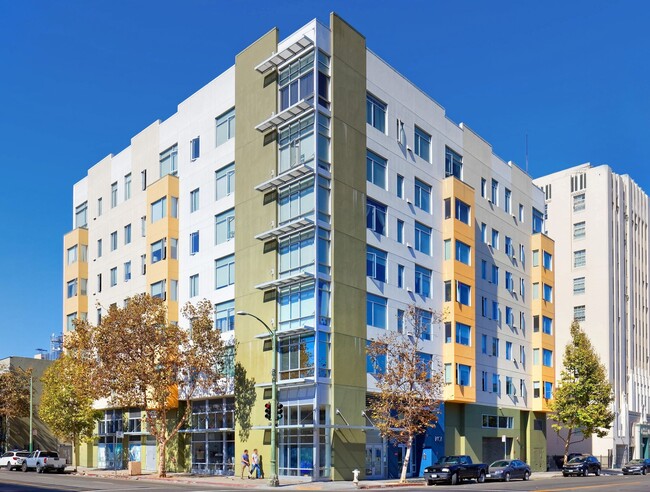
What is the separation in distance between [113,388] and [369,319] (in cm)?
1674

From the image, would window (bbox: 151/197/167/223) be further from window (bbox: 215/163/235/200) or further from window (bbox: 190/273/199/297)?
window (bbox: 215/163/235/200)

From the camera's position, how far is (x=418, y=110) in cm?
5778

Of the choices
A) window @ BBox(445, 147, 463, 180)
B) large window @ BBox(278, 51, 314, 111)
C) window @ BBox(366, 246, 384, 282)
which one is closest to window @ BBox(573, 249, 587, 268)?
window @ BBox(445, 147, 463, 180)

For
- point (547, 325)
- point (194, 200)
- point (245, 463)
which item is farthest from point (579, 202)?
point (245, 463)

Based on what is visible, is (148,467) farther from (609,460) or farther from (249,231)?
(609,460)

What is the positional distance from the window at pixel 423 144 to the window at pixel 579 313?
4439 cm

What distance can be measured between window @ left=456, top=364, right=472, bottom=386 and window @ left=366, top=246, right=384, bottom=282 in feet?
33.6

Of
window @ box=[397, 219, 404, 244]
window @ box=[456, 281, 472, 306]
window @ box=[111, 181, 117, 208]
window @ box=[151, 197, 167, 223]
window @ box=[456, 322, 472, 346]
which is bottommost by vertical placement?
window @ box=[456, 322, 472, 346]

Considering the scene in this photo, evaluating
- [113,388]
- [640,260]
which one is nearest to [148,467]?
[113,388]

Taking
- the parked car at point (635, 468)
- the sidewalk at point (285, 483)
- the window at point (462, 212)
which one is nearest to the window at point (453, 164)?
the window at point (462, 212)

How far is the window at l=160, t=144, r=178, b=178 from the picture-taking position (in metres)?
61.8

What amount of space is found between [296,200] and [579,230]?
5821 centimetres

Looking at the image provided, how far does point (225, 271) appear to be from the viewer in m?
54.9

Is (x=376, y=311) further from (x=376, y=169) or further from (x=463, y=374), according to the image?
(x=463, y=374)
